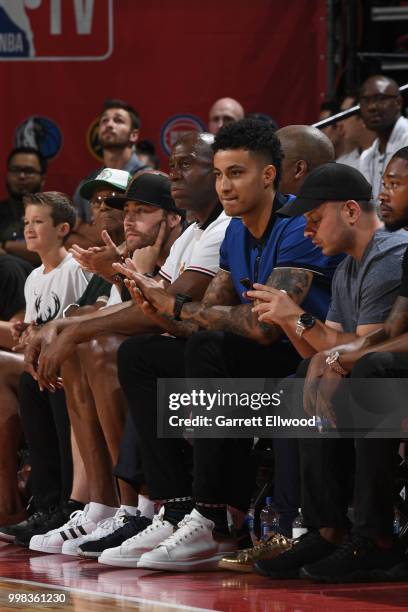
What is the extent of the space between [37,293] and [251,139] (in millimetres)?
1554

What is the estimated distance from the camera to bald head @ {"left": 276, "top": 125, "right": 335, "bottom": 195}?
495 centimetres

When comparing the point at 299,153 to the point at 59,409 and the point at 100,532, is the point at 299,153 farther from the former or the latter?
the point at 100,532

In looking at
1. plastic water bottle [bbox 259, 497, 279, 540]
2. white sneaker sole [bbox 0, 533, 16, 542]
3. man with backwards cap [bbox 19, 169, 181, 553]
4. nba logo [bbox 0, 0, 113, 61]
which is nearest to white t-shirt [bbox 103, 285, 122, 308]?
man with backwards cap [bbox 19, 169, 181, 553]

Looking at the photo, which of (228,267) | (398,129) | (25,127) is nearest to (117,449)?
(228,267)

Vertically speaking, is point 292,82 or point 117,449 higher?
point 292,82

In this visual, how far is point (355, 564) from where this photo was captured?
12.3 ft

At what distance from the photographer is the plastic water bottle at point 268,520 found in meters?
4.22

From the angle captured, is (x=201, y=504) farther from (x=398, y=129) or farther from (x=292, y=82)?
(x=292, y=82)

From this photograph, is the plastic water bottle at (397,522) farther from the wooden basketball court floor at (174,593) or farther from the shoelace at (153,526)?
the shoelace at (153,526)

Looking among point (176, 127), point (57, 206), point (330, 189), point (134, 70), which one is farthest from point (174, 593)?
point (134, 70)

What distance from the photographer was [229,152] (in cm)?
451

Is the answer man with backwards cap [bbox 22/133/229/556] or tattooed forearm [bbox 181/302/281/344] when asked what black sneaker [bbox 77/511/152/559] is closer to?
man with backwards cap [bbox 22/133/229/556]

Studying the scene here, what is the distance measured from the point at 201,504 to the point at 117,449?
619 millimetres

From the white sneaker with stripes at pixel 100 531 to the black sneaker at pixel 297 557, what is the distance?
88cm
